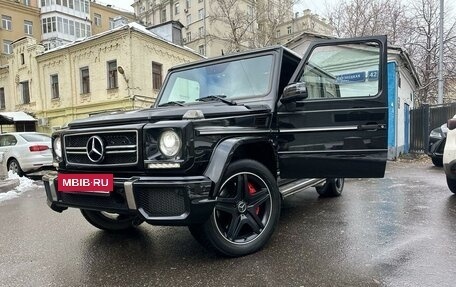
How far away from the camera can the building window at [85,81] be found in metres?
21.7

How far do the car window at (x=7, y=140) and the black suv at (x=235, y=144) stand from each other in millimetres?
8112

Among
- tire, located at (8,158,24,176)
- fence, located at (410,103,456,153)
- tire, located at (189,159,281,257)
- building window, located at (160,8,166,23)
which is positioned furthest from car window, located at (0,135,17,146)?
building window, located at (160,8,166,23)

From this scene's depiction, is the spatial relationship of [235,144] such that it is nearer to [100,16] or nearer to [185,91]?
[185,91]

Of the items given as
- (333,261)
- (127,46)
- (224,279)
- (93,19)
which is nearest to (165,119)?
(224,279)

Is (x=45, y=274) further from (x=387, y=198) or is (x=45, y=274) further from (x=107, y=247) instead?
(x=387, y=198)

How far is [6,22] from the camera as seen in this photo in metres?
41.0

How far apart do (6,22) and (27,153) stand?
1556 inches

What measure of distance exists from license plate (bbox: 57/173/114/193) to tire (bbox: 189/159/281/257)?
0.78 meters

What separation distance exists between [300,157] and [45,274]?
256cm

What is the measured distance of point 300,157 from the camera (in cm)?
363

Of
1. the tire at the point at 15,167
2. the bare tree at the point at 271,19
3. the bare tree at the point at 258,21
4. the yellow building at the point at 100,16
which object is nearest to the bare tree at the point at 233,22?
the bare tree at the point at 258,21

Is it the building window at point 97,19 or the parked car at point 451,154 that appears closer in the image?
the parked car at point 451,154

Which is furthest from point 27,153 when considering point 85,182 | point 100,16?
point 100,16

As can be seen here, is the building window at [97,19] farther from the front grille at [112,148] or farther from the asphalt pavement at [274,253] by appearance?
the front grille at [112,148]
